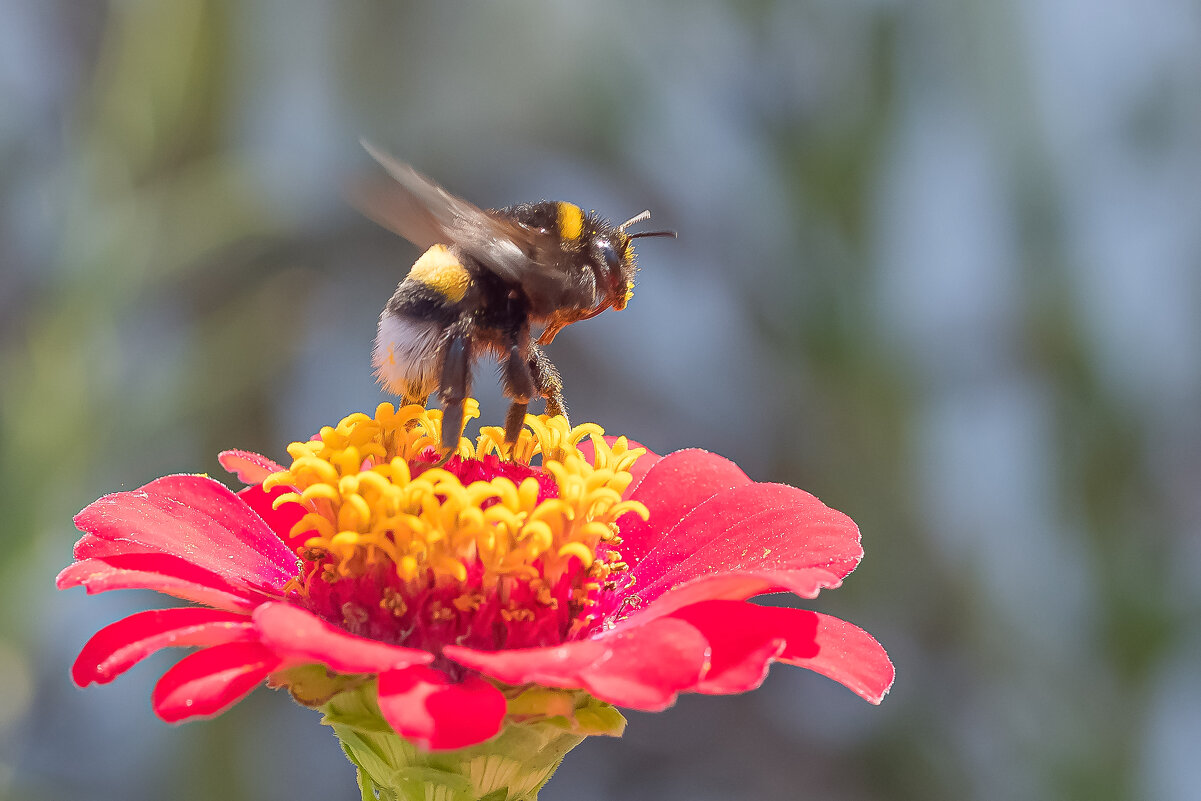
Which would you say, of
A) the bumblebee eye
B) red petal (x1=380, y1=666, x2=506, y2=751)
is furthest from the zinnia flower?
the bumblebee eye

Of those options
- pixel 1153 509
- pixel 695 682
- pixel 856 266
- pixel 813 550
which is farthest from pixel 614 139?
pixel 695 682

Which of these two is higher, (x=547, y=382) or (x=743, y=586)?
(x=547, y=382)

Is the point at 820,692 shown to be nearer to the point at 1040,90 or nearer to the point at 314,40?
the point at 1040,90

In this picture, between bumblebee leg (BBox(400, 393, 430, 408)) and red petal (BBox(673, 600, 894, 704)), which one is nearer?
red petal (BBox(673, 600, 894, 704))

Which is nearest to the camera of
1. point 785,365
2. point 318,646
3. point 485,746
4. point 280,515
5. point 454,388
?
point 318,646

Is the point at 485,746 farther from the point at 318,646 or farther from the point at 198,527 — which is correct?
the point at 198,527

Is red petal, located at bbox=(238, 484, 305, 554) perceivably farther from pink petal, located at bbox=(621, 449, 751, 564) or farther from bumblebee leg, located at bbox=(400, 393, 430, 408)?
pink petal, located at bbox=(621, 449, 751, 564)

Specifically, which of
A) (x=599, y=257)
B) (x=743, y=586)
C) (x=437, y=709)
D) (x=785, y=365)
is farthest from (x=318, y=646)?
(x=785, y=365)

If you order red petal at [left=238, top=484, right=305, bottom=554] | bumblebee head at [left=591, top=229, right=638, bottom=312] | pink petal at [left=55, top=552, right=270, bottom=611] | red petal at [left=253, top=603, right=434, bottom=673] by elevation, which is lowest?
red petal at [left=253, top=603, right=434, bottom=673]
